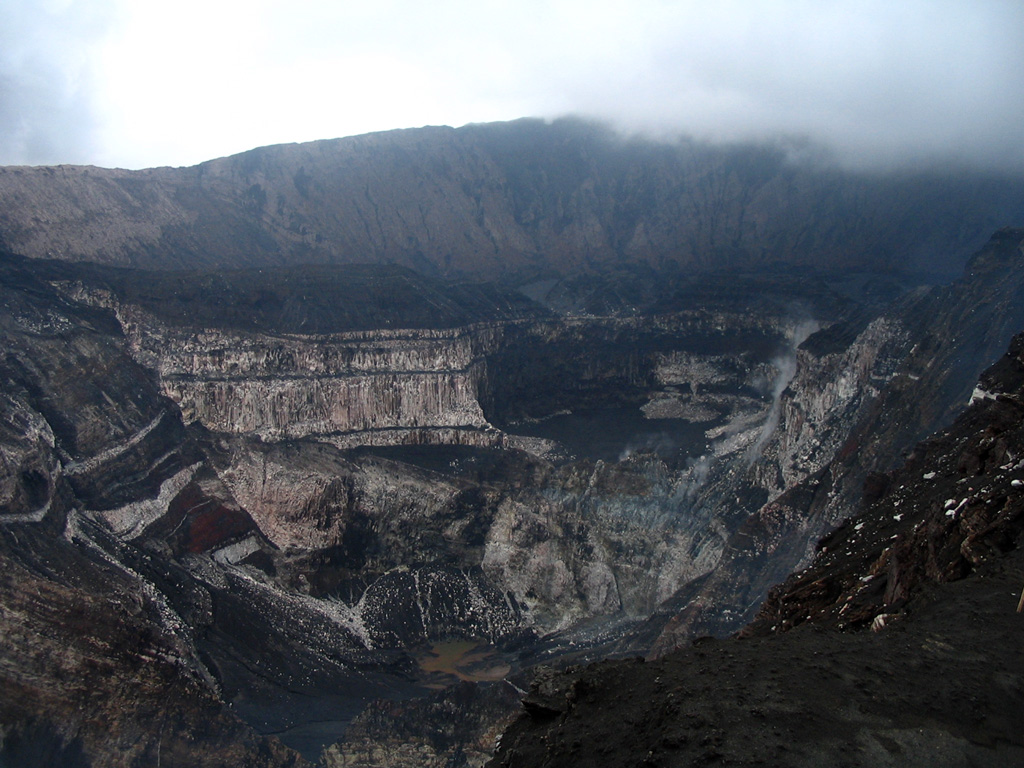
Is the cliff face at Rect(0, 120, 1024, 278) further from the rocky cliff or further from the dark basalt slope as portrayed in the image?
the dark basalt slope

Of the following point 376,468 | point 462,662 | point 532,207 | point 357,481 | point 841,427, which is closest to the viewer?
point 462,662

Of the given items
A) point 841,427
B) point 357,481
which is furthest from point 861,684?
point 357,481

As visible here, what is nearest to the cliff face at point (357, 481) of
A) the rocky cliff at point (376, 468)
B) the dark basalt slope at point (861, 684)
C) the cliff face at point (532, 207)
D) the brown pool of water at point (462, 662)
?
the rocky cliff at point (376, 468)

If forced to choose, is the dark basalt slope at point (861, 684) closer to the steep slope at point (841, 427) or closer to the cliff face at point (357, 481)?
the steep slope at point (841, 427)

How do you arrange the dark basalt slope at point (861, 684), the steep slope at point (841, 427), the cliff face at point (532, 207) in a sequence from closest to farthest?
1. the dark basalt slope at point (861, 684)
2. the steep slope at point (841, 427)
3. the cliff face at point (532, 207)

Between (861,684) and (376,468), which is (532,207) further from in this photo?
(861,684)

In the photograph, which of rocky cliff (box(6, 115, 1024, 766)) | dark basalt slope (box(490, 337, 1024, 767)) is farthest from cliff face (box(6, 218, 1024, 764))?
dark basalt slope (box(490, 337, 1024, 767))
